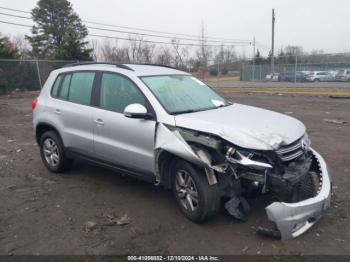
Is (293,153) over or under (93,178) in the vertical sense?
over

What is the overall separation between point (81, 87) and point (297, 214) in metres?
3.62

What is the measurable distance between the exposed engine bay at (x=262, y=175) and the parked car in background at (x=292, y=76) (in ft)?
90.5

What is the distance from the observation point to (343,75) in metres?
28.2

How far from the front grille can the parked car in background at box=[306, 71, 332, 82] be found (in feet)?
89.0

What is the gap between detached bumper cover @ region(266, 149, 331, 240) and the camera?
348cm

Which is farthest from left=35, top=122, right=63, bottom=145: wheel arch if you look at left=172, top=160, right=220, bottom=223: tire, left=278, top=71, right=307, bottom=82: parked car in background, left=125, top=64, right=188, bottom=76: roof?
left=278, top=71, right=307, bottom=82: parked car in background

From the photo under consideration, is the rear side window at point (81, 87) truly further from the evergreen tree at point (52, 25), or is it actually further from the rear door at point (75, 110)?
the evergreen tree at point (52, 25)

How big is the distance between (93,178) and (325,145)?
4879 millimetres

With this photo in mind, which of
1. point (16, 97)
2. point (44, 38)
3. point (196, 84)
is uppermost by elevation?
point (44, 38)

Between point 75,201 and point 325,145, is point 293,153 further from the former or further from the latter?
point 325,145

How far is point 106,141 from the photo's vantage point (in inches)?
194

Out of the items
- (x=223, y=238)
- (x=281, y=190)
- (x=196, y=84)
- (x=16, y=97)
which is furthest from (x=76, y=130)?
(x=16, y=97)

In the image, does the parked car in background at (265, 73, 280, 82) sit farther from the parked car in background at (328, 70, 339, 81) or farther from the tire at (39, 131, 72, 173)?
the tire at (39, 131, 72, 173)

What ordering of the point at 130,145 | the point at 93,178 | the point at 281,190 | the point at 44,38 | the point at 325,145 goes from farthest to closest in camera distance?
the point at 44,38 < the point at 325,145 < the point at 93,178 < the point at 130,145 < the point at 281,190
